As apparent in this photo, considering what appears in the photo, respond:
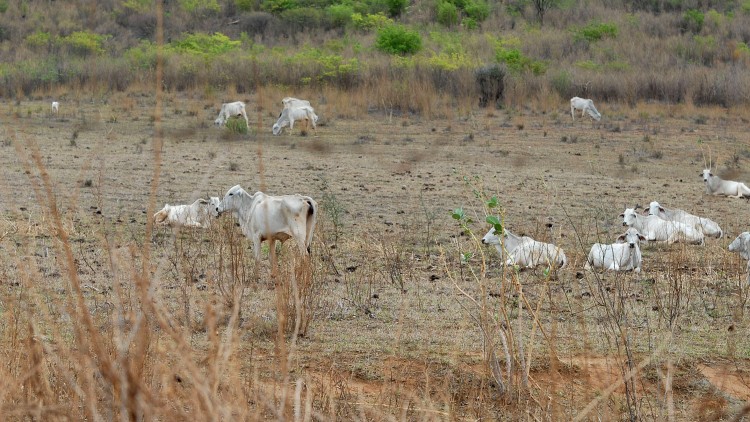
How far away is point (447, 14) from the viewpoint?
3950 cm

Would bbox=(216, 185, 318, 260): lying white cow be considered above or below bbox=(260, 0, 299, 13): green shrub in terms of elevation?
above

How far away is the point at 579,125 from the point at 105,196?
12.2 m

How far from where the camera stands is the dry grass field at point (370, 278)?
11.1ft

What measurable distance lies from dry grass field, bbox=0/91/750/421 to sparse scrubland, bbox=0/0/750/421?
0.14 ft

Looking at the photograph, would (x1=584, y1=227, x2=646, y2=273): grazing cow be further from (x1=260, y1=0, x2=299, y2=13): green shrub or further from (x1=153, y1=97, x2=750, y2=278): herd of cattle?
(x1=260, y1=0, x2=299, y2=13): green shrub

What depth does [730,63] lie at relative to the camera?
30.8 metres

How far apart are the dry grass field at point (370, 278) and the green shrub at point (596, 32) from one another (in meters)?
10.2

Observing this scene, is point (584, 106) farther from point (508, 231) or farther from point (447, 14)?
point (447, 14)

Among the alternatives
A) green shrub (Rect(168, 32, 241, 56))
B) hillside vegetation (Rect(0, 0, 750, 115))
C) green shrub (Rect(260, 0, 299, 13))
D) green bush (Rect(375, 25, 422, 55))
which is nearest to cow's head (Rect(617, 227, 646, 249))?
Result: hillside vegetation (Rect(0, 0, 750, 115))

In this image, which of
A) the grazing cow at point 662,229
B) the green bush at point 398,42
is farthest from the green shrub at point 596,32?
the grazing cow at point 662,229

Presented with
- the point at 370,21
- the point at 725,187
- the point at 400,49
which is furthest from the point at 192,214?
the point at 370,21

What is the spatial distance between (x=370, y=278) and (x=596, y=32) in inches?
1141

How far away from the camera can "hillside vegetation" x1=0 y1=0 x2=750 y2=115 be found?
2622 centimetres

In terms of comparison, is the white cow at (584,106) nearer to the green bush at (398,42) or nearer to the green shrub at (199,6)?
the green bush at (398,42)
